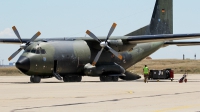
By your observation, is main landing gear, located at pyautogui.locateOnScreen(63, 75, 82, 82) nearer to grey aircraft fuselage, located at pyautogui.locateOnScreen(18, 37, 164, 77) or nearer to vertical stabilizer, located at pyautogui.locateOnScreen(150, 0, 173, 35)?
grey aircraft fuselage, located at pyautogui.locateOnScreen(18, 37, 164, 77)

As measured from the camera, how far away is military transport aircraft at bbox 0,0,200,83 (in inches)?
1430

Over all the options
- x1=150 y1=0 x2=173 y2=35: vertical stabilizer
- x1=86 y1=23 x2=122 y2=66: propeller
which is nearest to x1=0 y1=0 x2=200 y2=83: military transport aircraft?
x1=86 y1=23 x2=122 y2=66: propeller

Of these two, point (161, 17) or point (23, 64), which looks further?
point (161, 17)

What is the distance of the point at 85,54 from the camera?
3950 centimetres

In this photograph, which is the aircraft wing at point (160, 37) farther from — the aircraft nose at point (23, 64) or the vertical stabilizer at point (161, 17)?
the aircraft nose at point (23, 64)

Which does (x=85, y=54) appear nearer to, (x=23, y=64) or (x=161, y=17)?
(x=23, y=64)

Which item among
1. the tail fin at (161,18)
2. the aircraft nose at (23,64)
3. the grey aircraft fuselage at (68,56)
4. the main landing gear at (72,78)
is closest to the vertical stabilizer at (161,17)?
the tail fin at (161,18)

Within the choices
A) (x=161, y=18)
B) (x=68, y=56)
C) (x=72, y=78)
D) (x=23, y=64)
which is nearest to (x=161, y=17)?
(x=161, y=18)

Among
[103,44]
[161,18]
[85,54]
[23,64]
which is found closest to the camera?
[23,64]

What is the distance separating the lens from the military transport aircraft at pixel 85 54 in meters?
36.3
